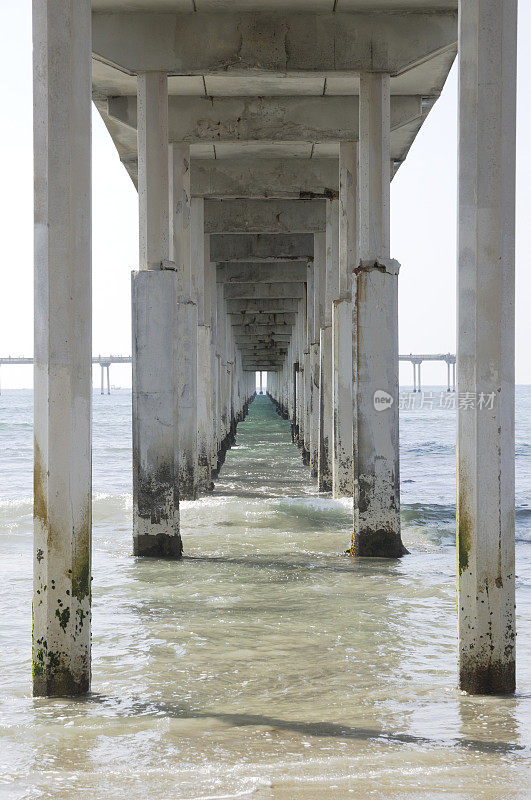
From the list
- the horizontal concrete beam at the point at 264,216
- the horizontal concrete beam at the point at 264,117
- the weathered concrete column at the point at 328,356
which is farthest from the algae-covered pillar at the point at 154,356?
the horizontal concrete beam at the point at 264,216

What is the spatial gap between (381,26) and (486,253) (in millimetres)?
5493

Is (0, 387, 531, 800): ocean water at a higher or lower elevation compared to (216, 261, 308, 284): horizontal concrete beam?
lower

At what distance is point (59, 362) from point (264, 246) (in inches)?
591

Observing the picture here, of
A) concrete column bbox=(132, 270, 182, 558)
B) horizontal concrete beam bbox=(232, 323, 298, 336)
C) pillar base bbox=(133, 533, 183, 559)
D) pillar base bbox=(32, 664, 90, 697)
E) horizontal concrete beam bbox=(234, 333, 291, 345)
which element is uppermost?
horizontal concrete beam bbox=(232, 323, 298, 336)

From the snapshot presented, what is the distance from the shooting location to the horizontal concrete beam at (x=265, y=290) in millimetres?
25078

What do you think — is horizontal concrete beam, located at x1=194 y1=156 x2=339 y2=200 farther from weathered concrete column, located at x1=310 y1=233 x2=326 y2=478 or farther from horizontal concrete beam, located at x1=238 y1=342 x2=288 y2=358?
horizontal concrete beam, located at x1=238 y1=342 x2=288 y2=358

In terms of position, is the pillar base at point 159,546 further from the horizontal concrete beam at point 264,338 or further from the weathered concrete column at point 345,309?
the horizontal concrete beam at point 264,338

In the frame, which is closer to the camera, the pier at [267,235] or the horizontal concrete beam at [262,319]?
the pier at [267,235]

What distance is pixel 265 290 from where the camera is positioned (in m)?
25.2

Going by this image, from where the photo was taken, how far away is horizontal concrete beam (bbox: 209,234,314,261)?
1891 centimetres

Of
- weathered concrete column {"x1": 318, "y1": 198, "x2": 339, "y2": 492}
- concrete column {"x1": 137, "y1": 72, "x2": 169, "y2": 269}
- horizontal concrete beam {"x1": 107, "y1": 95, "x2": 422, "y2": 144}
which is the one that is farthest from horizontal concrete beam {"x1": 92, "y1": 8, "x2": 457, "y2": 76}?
weathered concrete column {"x1": 318, "y1": 198, "x2": 339, "y2": 492}

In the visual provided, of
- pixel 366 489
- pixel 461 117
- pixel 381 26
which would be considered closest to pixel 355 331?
pixel 366 489

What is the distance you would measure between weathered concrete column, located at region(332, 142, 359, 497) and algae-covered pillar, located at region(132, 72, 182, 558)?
3.02 meters

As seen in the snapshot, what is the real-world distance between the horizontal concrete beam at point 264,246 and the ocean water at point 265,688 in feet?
32.4
